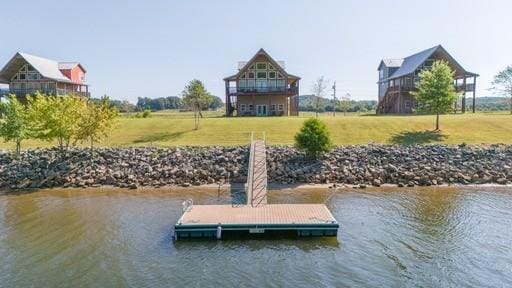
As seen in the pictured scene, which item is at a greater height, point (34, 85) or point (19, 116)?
point (34, 85)

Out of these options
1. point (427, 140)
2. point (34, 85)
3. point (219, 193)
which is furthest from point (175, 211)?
point (34, 85)

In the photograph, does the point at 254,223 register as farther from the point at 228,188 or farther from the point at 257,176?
the point at 228,188

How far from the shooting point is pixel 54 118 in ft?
104

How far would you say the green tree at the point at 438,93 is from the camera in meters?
41.4

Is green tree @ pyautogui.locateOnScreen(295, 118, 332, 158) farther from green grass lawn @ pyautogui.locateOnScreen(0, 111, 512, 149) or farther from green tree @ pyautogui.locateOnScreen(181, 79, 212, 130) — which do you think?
green tree @ pyautogui.locateOnScreen(181, 79, 212, 130)

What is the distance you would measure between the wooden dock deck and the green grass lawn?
58.3 feet

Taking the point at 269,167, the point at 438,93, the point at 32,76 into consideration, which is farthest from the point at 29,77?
the point at 438,93

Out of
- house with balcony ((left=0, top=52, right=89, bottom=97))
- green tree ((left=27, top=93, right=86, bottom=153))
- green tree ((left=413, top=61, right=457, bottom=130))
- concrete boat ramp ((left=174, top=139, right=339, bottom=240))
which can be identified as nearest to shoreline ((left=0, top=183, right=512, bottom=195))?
green tree ((left=27, top=93, right=86, bottom=153))

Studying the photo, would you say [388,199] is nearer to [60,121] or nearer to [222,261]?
[222,261]

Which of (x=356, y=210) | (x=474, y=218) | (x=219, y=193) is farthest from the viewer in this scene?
(x=219, y=193)

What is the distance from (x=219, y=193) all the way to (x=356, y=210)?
8.39 metres

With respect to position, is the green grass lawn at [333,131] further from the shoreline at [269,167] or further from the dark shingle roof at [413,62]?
the dark shingle roof at [413,62]

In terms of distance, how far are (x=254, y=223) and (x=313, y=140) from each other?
14340mm

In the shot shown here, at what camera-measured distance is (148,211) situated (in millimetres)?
22344
